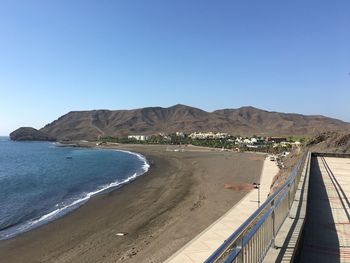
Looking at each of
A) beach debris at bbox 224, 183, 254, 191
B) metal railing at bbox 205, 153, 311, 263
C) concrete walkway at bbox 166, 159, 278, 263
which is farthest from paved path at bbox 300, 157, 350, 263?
beach debris at bbox 224, 183, 254, 191

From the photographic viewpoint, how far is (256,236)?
4.79 meters

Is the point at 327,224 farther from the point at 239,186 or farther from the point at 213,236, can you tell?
the point at 239,186

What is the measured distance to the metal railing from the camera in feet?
11.9

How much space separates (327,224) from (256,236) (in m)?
4.60

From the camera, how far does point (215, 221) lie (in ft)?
76.0

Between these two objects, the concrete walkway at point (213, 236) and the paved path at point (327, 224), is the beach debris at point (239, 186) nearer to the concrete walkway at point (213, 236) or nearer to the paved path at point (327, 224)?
the concrete walkway at point (213, 236)

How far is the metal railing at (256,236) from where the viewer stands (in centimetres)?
363

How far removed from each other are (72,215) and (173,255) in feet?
47.0

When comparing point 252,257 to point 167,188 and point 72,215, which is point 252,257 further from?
point 167,188

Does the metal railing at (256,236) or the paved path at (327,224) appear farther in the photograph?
the paved path at (327,224)

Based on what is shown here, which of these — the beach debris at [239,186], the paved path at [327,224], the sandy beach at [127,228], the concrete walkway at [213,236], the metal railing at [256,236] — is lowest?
the sandy beach at [127,228]

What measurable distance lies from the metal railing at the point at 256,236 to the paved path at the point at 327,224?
0.79 meters

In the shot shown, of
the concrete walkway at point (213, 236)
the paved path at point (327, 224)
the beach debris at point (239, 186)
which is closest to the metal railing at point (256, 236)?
the paved path at point (327, 224)

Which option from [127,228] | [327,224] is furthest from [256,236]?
[127,228]
